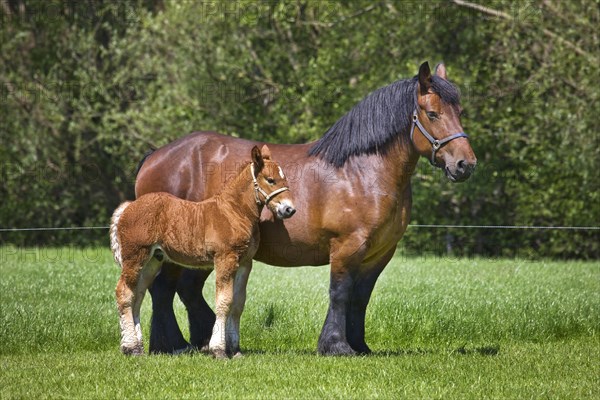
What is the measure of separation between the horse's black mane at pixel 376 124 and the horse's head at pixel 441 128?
105 millimetres

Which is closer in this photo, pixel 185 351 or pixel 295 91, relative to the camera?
pixel 185 351

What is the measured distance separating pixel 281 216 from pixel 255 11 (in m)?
13.4

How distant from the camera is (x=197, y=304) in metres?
9.18

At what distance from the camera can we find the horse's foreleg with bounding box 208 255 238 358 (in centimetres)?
818

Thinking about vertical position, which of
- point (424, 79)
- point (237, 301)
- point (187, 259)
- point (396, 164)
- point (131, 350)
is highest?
Answer: point (424, 79)

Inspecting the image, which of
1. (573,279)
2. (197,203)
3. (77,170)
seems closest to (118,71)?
(77,170)

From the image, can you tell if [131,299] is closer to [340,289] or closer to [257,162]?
[257,162]

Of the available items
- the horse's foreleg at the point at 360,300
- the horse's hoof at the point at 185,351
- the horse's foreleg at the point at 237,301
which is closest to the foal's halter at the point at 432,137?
the horse's foreleg at the point at 360,300

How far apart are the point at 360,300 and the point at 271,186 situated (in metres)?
1.56

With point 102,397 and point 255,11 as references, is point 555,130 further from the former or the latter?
point 102,397

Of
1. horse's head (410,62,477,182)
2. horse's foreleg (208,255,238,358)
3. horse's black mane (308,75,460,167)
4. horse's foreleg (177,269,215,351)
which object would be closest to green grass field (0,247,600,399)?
horse's foreleg (208,255,238,358)

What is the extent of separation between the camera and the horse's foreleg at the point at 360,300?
893cm

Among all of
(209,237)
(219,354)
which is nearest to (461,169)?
(209,237)

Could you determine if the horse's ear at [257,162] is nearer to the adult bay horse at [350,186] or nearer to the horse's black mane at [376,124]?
the adult bay horse at [350,186]
